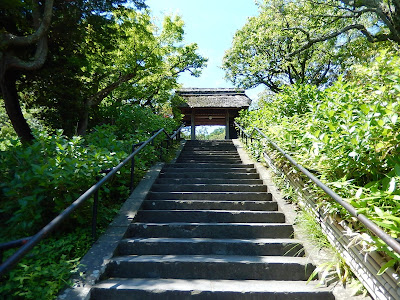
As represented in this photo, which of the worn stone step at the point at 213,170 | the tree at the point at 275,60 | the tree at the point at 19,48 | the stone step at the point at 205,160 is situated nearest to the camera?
the worn stone step at the point at 213,170

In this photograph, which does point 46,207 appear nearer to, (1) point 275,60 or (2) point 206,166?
(2) point 206,166

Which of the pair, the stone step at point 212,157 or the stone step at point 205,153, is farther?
the stone step at point 205,153

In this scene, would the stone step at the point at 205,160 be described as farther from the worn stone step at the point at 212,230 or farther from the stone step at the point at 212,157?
the worn stone step at the point at 212,230

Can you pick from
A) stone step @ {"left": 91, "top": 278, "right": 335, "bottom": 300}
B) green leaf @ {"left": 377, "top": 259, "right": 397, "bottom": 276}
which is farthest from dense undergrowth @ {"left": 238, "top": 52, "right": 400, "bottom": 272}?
stone step @ {"left": 91, "top": 278, "right": 335, "bottom": 300}

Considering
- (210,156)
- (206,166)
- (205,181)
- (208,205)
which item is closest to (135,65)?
(210,156)

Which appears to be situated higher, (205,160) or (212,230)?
(205,160)

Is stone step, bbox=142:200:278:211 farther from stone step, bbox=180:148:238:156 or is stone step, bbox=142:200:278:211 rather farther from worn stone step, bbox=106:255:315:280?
stone step, bbox=180:148:238:156

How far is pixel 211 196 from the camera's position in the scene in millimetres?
4254

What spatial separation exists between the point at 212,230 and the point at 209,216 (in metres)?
0.32

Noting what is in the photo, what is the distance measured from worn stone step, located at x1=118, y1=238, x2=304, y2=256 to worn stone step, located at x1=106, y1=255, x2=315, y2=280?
0.87 feet

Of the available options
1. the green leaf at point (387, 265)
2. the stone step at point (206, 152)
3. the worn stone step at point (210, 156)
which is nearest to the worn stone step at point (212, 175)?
the worn stone step at point (210, 156)

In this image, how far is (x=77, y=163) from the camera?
3.01 m

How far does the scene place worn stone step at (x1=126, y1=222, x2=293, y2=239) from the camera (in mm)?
3299

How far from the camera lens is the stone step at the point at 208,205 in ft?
12.9
